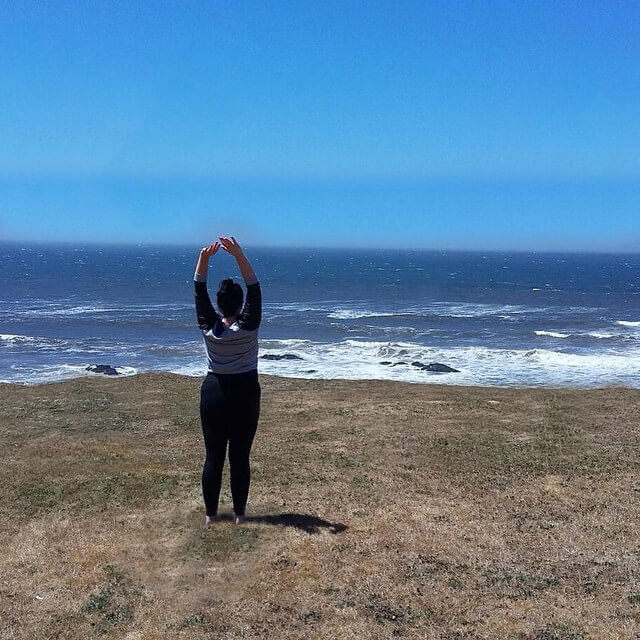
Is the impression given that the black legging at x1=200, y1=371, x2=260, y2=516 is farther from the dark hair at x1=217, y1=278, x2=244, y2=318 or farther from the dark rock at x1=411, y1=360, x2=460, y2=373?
the dark rock at x1=411, y1=360, x2=460, y2=373

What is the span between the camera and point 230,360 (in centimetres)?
553

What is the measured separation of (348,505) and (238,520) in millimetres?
1248

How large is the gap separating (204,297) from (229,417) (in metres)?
1.04

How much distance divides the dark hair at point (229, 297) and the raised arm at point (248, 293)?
125 millimetres

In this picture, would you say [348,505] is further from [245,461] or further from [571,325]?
[571,325]

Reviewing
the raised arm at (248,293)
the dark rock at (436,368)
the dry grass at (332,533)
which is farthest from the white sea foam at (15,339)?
the raised arm at (248,293)

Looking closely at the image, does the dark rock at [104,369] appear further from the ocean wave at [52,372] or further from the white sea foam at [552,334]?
the white sea foam at [552,334]

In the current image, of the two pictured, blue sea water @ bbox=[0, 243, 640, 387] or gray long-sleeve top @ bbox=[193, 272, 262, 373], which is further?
blue sea water @ bbox=[0, 243, 640, 387]

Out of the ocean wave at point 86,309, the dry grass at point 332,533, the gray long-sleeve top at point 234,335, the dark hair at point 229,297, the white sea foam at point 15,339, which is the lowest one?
the white sea foam at point 15,339

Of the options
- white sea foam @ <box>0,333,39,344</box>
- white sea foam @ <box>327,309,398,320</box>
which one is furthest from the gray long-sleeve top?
white sea foam @ <box>327,309,398,320</box>

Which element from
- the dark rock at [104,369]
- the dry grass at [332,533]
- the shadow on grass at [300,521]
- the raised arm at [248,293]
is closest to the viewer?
the dry grass at [332,533]

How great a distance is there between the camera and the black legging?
5531 millimetres

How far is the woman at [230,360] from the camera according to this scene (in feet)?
18.0

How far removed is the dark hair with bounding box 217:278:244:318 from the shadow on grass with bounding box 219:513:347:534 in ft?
6.48
